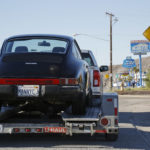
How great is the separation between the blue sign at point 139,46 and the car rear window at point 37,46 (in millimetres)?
75891

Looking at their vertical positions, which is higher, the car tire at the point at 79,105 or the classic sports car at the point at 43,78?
the classic sports car at the point at 43,78

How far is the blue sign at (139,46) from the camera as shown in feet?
276

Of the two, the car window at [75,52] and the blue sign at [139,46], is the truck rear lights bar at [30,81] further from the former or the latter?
the blue sign at [139,46]

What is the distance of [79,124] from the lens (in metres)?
7.95

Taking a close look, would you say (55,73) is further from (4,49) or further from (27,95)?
(4,49)

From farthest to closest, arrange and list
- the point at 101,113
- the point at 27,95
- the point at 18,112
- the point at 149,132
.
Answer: the point at 149,132
the point at 18,112
the point at 101,113
the point at 27,95

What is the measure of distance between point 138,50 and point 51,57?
77684 millimetres

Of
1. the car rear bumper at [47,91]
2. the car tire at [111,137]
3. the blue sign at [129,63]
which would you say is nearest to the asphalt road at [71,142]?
the car tire at [111,137]

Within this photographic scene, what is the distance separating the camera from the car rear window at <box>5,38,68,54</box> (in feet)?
28.1

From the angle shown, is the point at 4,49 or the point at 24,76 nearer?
the point at 24,76

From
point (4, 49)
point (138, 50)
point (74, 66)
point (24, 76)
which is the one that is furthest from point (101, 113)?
point (138, 50)

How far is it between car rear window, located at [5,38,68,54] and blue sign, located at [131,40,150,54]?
75.9 metres

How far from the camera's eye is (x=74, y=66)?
7965mm

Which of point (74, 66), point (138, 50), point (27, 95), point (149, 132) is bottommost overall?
point (149, 132)
